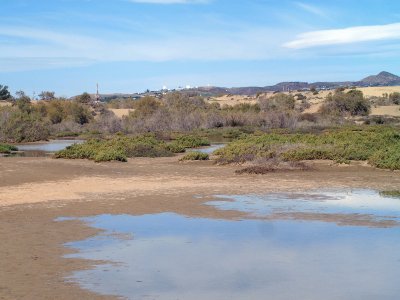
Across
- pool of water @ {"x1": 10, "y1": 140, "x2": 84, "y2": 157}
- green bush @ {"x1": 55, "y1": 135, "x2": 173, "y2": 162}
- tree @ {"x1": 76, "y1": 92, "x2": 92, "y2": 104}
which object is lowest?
pool of water @ {"x1": 10, "y1": 140, "x2": 84, "y2": 157}

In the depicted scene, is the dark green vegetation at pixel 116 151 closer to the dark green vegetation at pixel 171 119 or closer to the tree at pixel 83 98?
the dark green vegetation at pixel 171 119

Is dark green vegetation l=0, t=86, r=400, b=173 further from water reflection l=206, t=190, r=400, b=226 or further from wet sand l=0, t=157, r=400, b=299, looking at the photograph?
water reflection l=206, t=190, r=400, b=226

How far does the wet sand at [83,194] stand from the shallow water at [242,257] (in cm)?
52

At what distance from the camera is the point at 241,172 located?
899 inches

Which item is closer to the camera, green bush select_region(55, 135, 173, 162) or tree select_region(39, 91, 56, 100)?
green bush select_region(55, 135, 173, 162)

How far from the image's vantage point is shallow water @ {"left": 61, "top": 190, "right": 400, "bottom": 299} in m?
7.94

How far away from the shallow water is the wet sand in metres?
0.52

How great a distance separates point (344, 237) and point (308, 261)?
6.86ft

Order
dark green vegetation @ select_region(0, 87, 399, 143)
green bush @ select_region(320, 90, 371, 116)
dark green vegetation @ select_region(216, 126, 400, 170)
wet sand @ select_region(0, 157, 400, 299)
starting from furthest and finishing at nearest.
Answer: green bush @ select_region(320, 90, 371, 116)
dark green vegetation @ select_region(0, 87, 399, 143)
dark green vegetation @ select_region(216, 126, 400, 170)
wet sand @ select_region(0, 157, 400, 299)

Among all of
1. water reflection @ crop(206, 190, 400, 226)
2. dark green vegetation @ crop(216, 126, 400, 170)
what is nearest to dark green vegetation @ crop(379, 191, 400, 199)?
water reflection @ crop(206, 190, 400, 226)

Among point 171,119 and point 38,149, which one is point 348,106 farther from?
point 38,149

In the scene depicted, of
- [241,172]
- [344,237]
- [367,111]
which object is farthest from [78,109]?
[344,237]

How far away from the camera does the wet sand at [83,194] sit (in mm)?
9008

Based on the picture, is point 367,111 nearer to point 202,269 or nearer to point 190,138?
point 190,138
